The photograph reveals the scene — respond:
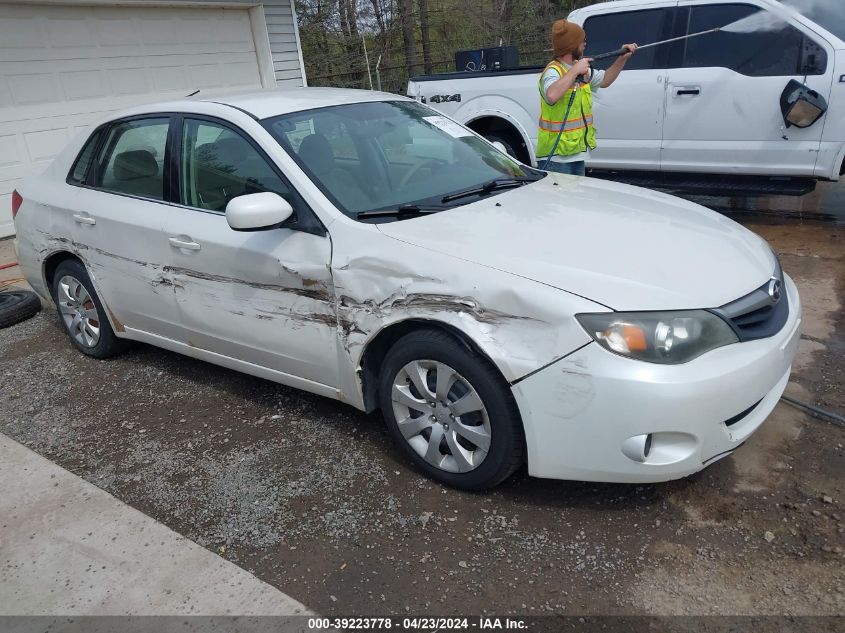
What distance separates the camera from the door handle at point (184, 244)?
365 centimetres

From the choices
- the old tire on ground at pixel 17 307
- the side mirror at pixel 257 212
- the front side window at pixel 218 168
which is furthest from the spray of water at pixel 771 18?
the old tire on ground at pixel 17 307

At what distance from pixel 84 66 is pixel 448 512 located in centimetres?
838

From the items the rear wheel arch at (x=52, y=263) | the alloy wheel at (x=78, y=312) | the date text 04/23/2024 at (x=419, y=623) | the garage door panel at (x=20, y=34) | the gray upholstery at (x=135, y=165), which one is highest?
the garage door panel at (x=20, y=34)

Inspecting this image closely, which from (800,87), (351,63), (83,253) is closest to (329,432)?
(83,253)

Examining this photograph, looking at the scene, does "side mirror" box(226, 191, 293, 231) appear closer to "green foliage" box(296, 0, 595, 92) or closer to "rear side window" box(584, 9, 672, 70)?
"rear side window" box(584, 9, 672, 70)

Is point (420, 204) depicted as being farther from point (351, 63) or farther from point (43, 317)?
point (351, 63)

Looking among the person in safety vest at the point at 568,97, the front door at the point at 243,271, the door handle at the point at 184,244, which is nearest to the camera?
the front door at the point at 243,271

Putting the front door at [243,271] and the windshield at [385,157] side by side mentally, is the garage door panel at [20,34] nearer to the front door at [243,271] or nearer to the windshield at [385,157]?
the front door at [243,271]

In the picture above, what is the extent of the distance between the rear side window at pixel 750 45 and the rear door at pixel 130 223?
16.1 feet

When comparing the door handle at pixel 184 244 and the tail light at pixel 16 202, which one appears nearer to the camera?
the door handle at pixel 184 244

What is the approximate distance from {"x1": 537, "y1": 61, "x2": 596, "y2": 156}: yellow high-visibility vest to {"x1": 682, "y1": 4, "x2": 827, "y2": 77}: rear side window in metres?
1.99

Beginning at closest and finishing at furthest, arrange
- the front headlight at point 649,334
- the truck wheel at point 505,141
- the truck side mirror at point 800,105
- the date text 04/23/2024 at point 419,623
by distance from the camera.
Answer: the date text 04/23/2024 at point 419,623 → the front headlight at point 649,334 → the truck side mirror at point 800,105 → the truck wheel at point 505,141

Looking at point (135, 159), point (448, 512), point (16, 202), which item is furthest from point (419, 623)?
point (16, 202)

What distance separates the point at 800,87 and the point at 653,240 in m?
4.03
